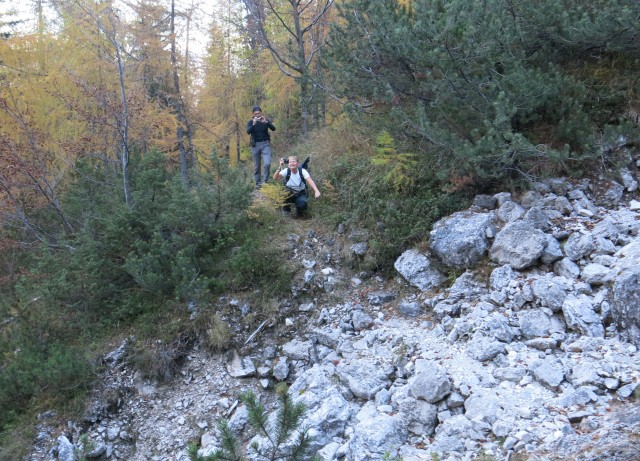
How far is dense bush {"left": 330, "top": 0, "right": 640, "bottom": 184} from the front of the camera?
5926mm

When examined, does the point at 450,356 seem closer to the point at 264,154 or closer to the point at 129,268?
the point at 129,268

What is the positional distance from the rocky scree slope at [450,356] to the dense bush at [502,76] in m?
0.79

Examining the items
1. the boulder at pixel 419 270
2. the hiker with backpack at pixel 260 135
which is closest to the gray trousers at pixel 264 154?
the hiker with backpack at pixel 260 135

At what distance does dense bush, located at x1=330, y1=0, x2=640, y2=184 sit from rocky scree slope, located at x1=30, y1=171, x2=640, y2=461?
0.79 meters

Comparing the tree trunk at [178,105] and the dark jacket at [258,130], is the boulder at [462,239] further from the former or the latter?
the tree trunk at [178,105]

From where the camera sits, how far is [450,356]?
4895 millimetres

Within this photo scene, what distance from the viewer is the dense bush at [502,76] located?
233 inches

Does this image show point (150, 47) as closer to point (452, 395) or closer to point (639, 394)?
point (452, 395)

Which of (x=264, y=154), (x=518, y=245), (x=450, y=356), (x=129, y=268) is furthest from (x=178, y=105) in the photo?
(x=450, y=356)

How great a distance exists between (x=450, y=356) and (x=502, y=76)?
153 inches

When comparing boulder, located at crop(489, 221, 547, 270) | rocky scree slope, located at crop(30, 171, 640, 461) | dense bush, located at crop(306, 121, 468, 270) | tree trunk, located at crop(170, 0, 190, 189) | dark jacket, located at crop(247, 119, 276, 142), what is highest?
tree trunk, located at crop(170, 0, 190, 189)

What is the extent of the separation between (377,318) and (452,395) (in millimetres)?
2005

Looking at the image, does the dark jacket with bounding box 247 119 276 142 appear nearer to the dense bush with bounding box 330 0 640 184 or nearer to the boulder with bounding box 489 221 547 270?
the dense bush with bounding box 330 0 640 184

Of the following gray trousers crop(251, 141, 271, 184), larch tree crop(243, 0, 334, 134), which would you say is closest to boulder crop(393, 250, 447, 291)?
larch tree crop(243, 0, 334, 134)
